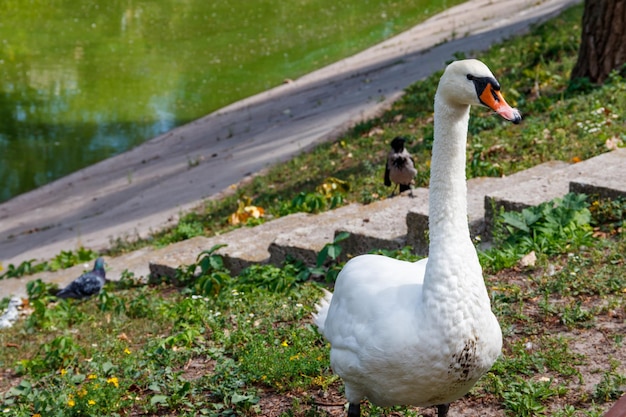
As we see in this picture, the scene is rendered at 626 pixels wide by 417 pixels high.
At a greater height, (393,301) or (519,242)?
(393,301)

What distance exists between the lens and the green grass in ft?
15.6

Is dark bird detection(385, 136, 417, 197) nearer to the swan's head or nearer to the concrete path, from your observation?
the concrete path

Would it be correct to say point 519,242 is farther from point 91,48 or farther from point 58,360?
point 91,48

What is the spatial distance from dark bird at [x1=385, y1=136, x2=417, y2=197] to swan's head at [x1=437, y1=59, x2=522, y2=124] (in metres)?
4.04

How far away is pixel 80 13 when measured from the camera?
2870cm

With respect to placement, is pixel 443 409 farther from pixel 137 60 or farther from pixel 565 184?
pixel 137 60

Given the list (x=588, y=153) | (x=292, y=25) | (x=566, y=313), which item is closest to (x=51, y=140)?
(x=292, y=25)

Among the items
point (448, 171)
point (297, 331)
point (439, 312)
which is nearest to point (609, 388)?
point (439, 312)

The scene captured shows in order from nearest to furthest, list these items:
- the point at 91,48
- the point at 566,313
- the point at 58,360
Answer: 1. the point at 566,313
2. the point at 58,360
3. the point at 91,48

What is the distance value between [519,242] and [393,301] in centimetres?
254

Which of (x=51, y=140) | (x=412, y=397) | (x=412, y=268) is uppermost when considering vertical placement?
(x=412, y=268)

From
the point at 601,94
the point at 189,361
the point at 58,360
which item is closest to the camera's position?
the point at 189,361

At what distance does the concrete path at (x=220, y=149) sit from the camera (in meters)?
12.3

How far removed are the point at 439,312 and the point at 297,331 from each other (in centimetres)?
197
